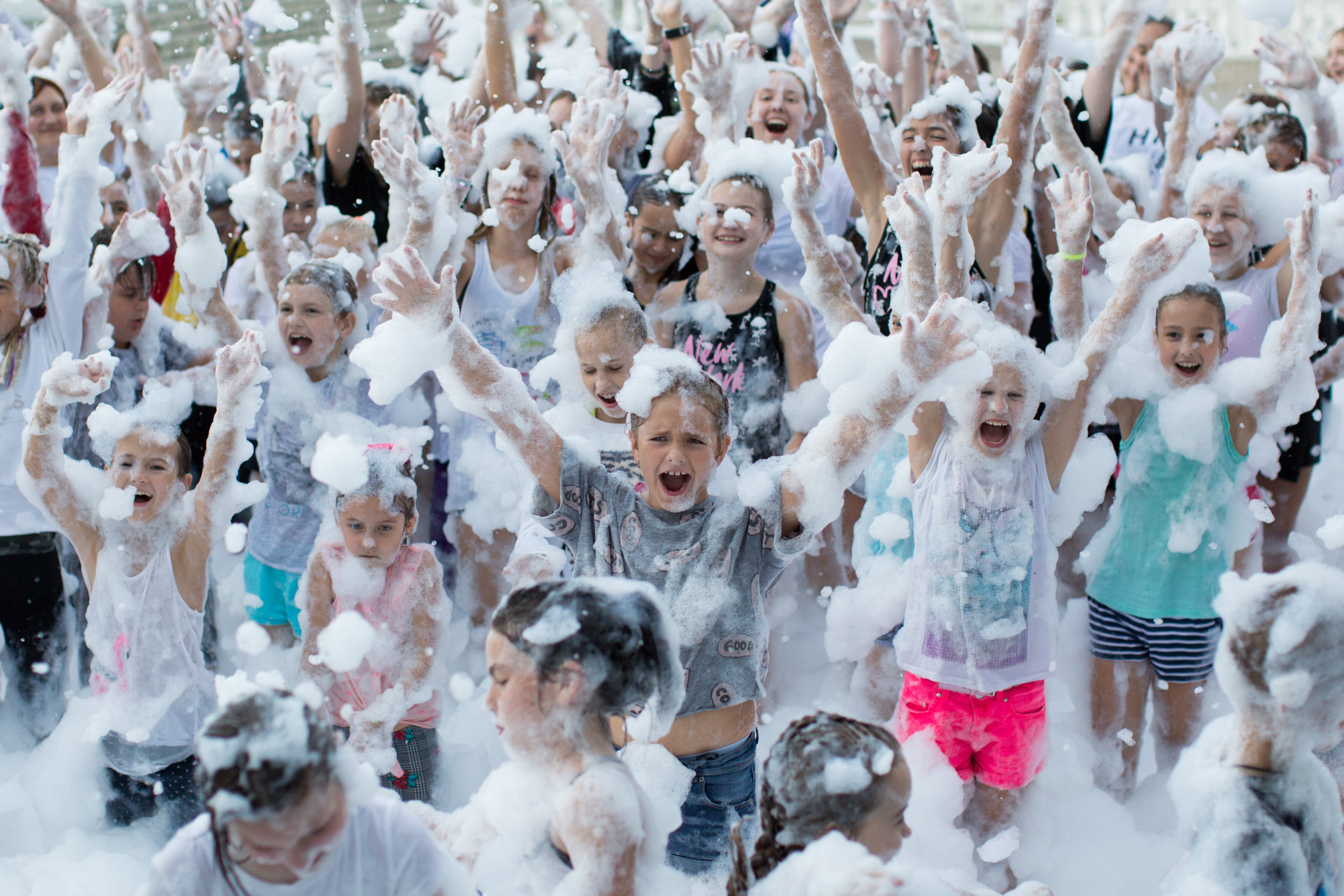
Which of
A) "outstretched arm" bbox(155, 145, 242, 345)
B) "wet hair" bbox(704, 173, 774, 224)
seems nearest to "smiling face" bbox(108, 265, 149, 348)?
"outstretched arm" bbox(155, 145, 242, 345)

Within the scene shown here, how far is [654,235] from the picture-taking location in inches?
131

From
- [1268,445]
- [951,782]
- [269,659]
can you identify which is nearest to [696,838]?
[951,782]

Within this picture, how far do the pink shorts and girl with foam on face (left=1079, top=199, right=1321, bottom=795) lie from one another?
1.36 ft

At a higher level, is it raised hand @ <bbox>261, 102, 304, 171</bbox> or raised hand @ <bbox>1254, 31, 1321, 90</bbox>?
raised hand @ <bbox>1254, 31, 1321, 90</bbox>

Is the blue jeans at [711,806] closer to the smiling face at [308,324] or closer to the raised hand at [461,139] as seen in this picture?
the smiling face at [308,324]

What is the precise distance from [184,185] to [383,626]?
1308 millimetres

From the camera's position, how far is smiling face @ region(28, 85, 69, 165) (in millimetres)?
3889

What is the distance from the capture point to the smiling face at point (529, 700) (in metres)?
1.51

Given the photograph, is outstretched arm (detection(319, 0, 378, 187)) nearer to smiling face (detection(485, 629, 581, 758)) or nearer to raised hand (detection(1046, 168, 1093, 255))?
raised hand (detection(1046, 168, 1093, 255))

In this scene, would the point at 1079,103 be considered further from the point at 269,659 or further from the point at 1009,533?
the point at 269,659

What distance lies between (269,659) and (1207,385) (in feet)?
7.86

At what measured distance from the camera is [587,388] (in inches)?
102

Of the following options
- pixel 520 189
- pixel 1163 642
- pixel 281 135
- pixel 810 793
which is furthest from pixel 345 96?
pixel 810 793

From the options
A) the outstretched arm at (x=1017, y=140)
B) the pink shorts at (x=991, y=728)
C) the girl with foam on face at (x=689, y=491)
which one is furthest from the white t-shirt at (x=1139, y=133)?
the girl with foam on face at (x=689, y=491)
